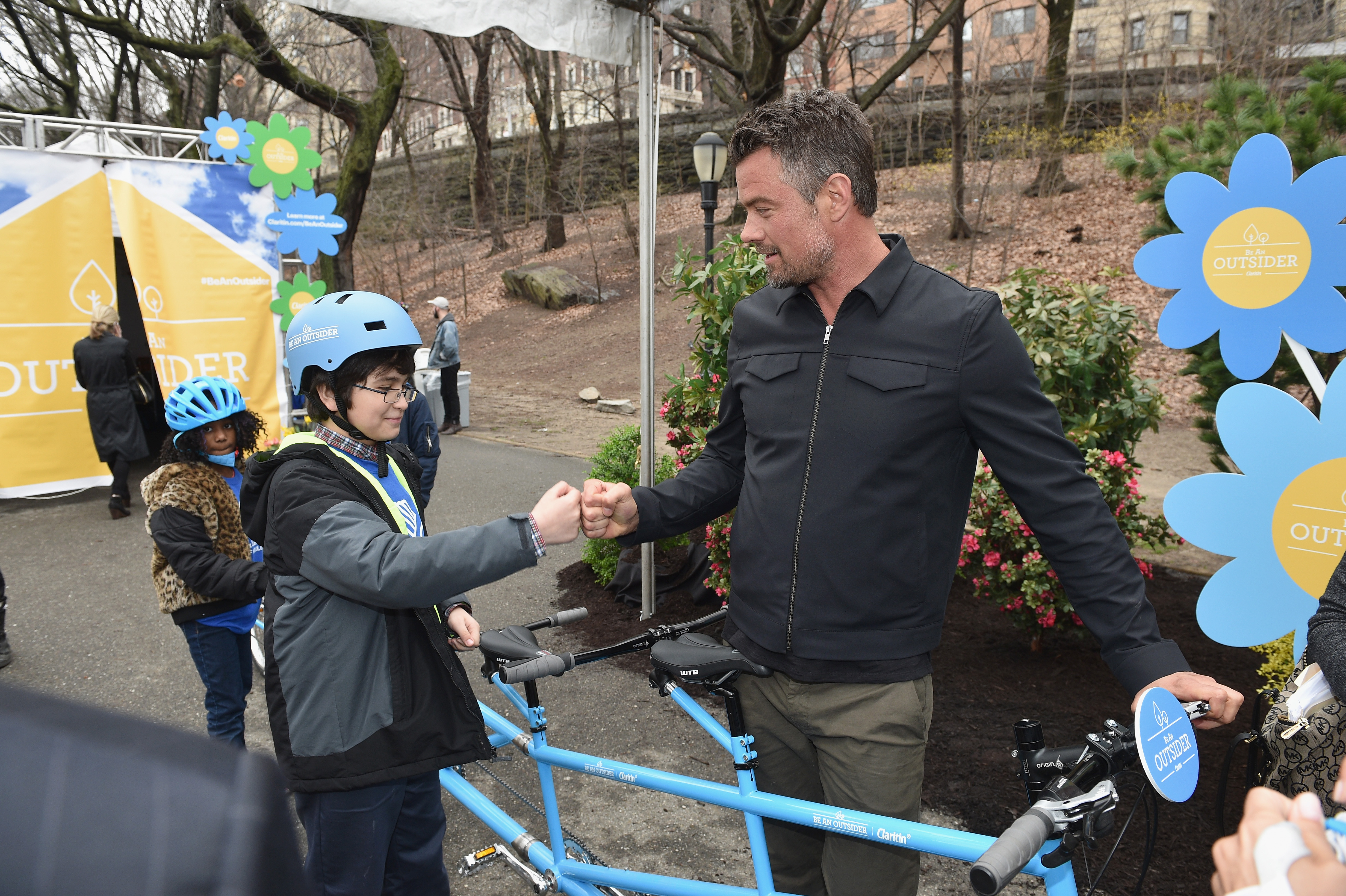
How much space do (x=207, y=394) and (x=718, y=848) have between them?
2.73 meters

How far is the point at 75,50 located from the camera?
1891 cm

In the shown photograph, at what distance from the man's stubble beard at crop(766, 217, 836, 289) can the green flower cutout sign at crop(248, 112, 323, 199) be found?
839cm

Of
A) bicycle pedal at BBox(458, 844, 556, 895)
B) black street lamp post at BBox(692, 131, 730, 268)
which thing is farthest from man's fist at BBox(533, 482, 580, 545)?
black street lamp post at BBox(692, 131, 730, 268)

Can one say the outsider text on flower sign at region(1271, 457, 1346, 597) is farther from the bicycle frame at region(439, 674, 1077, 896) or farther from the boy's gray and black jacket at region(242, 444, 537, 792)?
the boy's gray and black jacket at region(242, 444, 537, 792)

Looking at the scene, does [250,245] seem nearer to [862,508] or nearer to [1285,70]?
[862,508]

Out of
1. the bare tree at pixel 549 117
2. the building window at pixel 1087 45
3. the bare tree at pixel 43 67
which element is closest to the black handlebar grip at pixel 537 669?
the bare tree at pixel 43 67

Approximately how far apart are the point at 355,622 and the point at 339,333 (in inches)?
29.4

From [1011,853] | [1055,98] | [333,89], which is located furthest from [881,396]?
[1055,98]

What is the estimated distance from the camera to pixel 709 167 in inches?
417

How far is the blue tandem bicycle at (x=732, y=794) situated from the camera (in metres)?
1.51

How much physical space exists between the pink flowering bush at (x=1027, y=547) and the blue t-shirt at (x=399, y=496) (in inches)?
114

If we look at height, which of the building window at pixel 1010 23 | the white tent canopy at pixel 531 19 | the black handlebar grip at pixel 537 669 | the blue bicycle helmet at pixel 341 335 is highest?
the building window at pixel 1010 23

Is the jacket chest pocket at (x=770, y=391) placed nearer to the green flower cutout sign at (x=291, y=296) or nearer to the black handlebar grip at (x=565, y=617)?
the black handlebar grip at (x=565, y=617)

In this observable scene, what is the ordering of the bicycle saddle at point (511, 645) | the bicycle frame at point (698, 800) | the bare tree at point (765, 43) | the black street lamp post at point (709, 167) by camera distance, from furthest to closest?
the bare tree at point (765, 43) < the black street lamp post at point (709, 167) < the bicycle saddle at point (511, 645) < the bicycle frame at point (698, 800)
